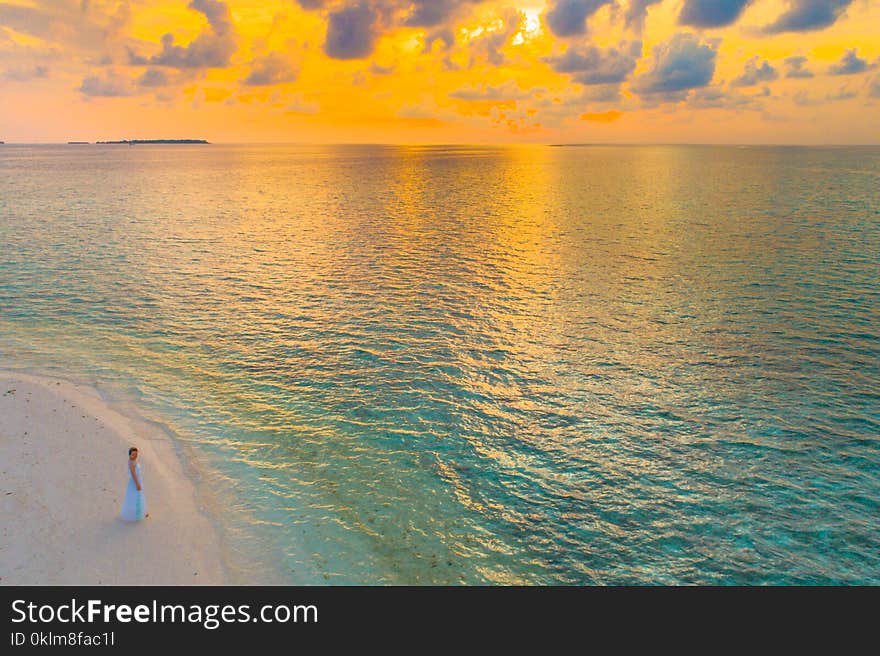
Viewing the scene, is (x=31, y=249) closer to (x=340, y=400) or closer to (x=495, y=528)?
(x=340, y=400)

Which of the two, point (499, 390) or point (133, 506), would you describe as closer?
point (133, 506)

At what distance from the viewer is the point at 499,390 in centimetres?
2795

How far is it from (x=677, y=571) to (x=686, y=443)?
7864 millimetres

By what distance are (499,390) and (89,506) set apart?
18.7 m

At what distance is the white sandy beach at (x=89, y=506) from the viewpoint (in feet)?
50.8

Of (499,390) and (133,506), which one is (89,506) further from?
(499,390)

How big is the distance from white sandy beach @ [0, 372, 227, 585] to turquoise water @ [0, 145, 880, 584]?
48.6 inches

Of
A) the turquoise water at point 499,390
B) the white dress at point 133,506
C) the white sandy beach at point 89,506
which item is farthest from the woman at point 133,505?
the turquoise water at point 499,390

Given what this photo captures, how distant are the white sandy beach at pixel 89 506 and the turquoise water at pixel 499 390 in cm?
124

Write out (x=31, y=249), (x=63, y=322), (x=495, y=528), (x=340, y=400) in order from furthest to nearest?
(x=31, y=249)
(x=63, y=322)
(x=340, y=400)
(x=495, y=528)

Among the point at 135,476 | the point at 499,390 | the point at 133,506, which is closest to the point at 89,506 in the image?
the point at 133,506

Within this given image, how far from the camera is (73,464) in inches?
806
